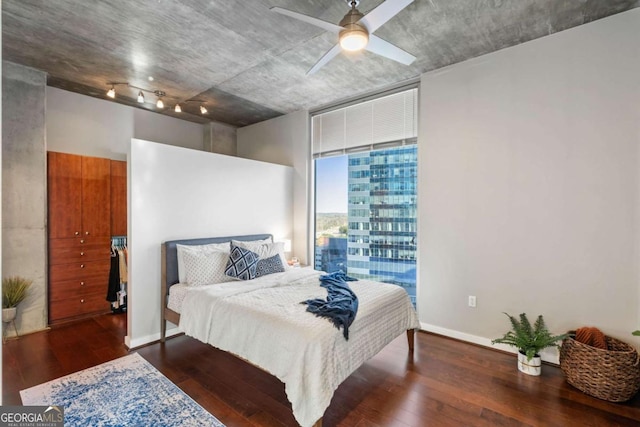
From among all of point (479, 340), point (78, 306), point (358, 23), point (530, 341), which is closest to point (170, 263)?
point (78, 306)

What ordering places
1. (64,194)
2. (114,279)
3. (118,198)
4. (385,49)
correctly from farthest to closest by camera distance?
(118,198)
(114,279)
(64,194)
(385,49)

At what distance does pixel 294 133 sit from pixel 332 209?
4.71 ft

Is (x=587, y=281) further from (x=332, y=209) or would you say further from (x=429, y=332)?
(x=332, y=209)

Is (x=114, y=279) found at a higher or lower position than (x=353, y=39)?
lower

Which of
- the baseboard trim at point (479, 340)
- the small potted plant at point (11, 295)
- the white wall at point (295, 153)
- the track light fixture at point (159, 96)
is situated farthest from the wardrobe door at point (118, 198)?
the baseboard trim at point (479, 340)

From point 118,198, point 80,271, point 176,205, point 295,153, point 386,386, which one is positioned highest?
point 295,153

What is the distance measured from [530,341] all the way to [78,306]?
17.2 feet

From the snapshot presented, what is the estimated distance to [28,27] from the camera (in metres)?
3.07

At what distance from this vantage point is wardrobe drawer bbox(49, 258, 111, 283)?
13.5 ft

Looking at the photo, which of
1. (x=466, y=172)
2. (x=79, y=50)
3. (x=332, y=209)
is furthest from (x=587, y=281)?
(x=79, y=50)

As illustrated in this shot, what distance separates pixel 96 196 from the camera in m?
4.45

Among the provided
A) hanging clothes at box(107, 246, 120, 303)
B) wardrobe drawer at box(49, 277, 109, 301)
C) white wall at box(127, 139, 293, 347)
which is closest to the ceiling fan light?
white wall at box(127, 139, 293, 347)

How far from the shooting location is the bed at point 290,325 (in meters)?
2.25

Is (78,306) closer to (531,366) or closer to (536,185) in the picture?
(531,366)
